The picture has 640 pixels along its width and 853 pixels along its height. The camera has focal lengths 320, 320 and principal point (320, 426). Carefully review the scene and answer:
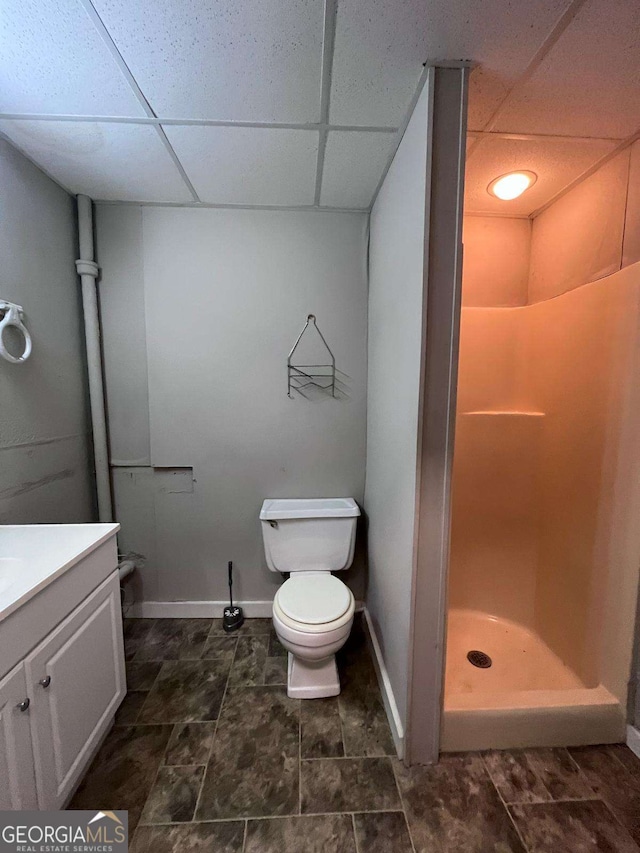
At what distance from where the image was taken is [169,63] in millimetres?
943

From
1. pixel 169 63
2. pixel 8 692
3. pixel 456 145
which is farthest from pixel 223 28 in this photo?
pixel 8 692

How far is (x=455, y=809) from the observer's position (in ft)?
3.32

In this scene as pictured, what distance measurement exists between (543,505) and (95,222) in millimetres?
2747

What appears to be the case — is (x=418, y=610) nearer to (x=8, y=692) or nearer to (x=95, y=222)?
(x=8, y=692)

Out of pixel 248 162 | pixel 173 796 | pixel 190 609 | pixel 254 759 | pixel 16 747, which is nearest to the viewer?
pixel 16 747

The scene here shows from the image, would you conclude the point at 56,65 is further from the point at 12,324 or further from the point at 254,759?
the point at 254,759

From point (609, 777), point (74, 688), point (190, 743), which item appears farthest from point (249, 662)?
point (609, 777)

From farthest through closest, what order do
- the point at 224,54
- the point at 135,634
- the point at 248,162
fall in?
the point at 135,634, the point at 248,162, the point at 224,54

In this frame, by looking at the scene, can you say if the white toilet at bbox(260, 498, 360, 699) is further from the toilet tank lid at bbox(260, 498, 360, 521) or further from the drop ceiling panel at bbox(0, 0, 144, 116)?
the drop ceiling panel at bbox(0, 0, 144, 116)

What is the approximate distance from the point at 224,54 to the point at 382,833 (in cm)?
232

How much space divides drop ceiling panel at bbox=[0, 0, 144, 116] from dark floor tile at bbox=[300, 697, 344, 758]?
92.9 inches

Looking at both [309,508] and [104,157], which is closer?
[104,157]

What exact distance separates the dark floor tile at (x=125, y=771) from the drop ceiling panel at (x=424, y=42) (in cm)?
235

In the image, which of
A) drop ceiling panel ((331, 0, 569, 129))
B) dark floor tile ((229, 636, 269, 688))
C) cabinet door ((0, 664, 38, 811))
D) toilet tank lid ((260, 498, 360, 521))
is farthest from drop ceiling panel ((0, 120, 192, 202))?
dark floor tile ((229, 636, 269, 688))
